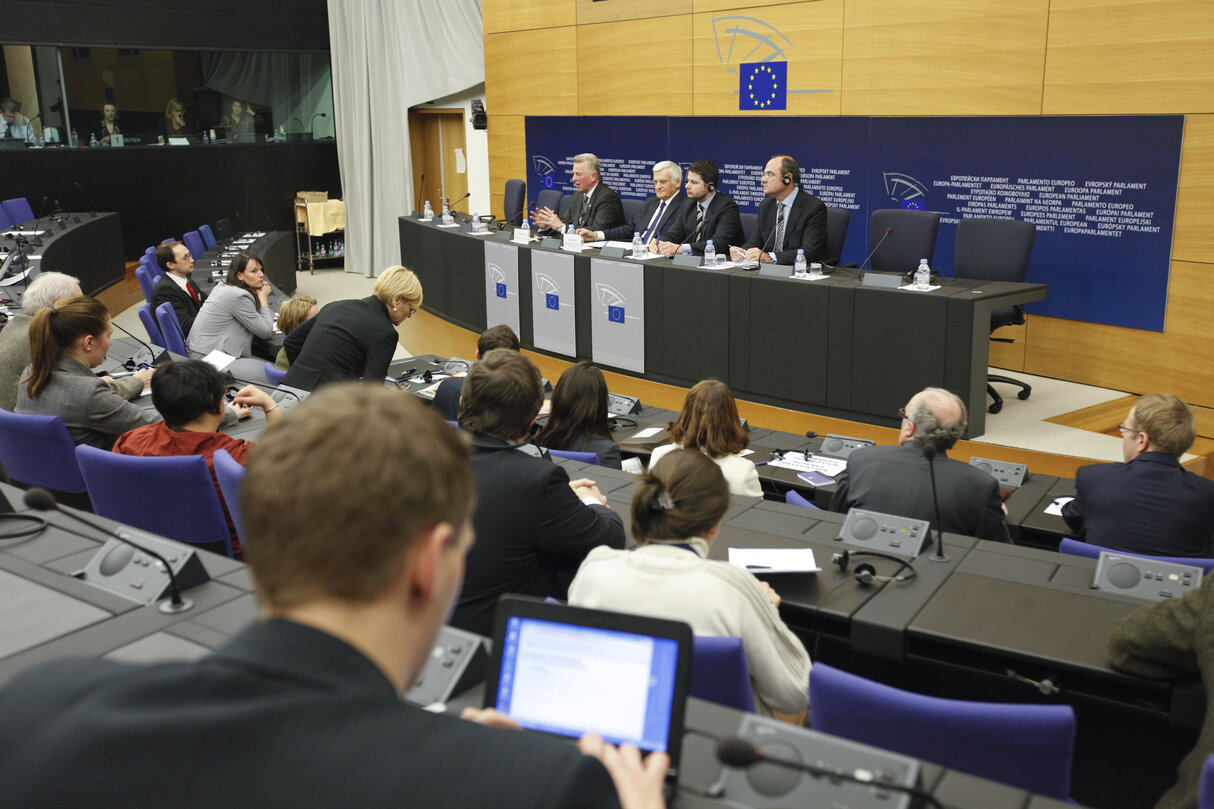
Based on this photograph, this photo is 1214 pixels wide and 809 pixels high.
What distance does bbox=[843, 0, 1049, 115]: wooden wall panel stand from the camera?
6.43 metres

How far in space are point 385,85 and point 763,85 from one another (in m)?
6.07

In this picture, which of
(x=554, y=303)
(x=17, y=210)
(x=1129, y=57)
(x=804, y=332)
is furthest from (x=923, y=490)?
(x=17, y=210)

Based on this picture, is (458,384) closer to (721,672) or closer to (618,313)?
(618,313)

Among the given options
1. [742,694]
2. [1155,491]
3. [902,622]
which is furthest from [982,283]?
[742,694]

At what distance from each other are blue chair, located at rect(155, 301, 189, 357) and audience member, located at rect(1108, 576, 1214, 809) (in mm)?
5317

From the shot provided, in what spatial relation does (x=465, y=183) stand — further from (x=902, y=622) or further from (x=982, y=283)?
(x=902, y=622)

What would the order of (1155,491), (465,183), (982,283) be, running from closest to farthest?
(1155,491) → (982,283) → (465,183)

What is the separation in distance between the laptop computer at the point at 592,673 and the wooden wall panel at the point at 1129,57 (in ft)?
19.3

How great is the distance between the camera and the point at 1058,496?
12.2ft

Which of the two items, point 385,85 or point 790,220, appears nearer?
point 790,220

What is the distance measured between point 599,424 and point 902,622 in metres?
1.85

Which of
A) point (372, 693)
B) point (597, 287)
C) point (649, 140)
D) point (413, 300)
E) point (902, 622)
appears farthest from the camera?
point (649, 140)

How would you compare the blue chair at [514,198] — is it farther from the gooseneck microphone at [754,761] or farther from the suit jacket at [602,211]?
the gooseneck microphone at [754,761]

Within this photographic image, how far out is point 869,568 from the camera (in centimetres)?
245
